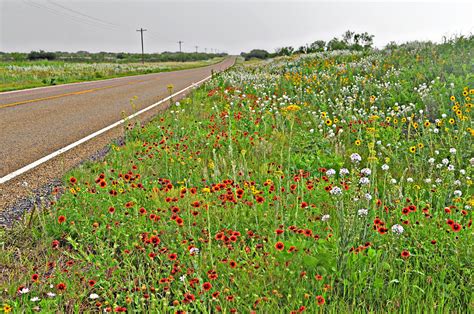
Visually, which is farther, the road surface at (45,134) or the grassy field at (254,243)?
the road surface at (45,134)

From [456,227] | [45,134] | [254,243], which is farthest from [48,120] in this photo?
[456,227]

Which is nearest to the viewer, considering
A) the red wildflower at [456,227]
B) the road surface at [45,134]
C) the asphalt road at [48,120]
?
the red wildflower at [456,227]

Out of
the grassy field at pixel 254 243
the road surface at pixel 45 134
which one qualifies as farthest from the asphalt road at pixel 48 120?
the grassy field at pixel 254 243

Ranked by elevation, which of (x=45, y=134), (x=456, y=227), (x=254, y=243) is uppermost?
(x=456, y=227)

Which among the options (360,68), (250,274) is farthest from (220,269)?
(360,68)

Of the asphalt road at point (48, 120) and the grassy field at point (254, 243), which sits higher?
the asphalt road at point (48, 120)

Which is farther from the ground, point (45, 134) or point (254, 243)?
point (45, 134)

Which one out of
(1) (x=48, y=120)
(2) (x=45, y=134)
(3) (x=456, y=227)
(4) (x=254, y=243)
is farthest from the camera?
(1) (x=48, y=120)

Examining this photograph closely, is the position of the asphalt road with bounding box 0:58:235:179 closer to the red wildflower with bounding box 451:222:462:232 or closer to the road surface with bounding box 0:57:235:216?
the road surface with bounding box 0:57:235:216

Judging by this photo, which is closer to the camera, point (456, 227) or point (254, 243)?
point (456, 227)

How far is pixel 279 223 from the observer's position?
3.66 metres

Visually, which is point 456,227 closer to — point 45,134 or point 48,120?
point 45,134

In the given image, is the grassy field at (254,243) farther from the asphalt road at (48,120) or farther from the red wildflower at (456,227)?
the asphalt road at (48,120)

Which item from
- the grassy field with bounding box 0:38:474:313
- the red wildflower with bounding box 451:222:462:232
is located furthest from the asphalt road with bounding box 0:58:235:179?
the red wildflower with bounding box 451:222:462:232
